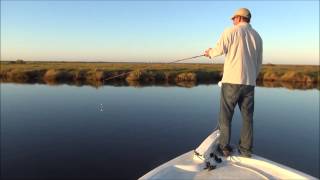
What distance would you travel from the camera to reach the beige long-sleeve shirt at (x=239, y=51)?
16.7ft

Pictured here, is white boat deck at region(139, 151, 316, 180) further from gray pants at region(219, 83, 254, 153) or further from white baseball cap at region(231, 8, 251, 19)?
white baseball cap at region(231, 8, 251, 19)

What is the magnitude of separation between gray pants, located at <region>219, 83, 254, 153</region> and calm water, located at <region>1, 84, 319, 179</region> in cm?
573

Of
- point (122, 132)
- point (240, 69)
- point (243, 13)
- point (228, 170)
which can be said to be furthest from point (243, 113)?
point (122, 132)

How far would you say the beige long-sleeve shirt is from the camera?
200 inches

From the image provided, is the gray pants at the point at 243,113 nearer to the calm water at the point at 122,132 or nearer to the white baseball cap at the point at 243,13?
the white baseball cap at the point at 243,13

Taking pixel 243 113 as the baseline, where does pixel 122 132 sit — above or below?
below

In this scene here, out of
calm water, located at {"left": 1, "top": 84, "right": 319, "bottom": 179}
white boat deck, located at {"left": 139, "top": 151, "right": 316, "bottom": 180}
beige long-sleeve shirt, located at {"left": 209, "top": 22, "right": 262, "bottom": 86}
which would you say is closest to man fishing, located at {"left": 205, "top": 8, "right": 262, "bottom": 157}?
beige long-sleeve shirt, located at {"left": 209, "top": 22, "right": 262, "bottom": 86}

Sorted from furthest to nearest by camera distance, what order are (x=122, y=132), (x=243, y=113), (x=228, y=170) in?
(x=122, y=132) < (x=243, y=113) < (x=228, y=170)

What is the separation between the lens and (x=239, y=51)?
5109 millimetres

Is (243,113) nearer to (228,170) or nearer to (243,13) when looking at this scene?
(228,170)

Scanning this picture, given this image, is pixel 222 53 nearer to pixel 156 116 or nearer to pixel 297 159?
pixel 297 159

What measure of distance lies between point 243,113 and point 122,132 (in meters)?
10.7

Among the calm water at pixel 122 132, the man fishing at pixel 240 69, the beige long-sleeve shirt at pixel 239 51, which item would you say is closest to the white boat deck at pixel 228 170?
the man fishing at pixel 240 69

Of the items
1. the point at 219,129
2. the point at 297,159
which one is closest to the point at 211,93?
the point at 297,159
